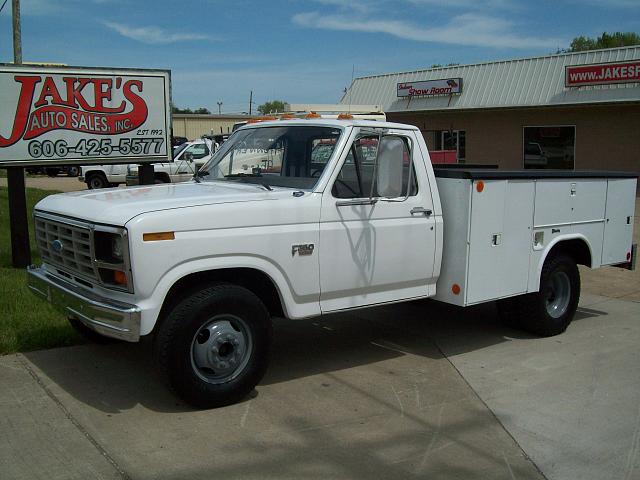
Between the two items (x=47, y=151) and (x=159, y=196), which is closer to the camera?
(x=159, y=196)

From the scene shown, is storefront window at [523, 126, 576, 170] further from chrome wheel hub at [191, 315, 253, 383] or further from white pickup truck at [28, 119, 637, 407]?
chrome wheel hub at [191, 315, 253, 383]

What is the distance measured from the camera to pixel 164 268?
14.7ft

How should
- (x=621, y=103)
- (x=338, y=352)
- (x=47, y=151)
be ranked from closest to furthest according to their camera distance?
(x=338, y=352), (x=47, y=151), (x=621, y=103)

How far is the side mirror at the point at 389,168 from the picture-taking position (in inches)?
219

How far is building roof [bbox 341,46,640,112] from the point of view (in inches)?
870

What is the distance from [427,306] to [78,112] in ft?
17.0

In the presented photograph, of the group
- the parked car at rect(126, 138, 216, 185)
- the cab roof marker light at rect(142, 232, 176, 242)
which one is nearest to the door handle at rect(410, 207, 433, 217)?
the cab roof marker light at rect(142, 232, 176, 242)

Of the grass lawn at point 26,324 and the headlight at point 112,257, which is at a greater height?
the headlight at point 112,257

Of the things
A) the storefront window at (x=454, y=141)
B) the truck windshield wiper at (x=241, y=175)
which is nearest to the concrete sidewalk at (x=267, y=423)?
the truck windshield wiper at (x=241, y=175)

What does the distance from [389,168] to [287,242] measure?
1.17 metres

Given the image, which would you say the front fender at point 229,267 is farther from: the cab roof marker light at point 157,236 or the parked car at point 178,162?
the parked car at point 178,162

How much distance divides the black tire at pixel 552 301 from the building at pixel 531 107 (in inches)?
640

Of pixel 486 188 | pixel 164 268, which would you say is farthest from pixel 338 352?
pixel 164 268

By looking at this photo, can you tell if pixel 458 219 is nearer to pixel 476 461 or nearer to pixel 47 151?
pixel 476 461
